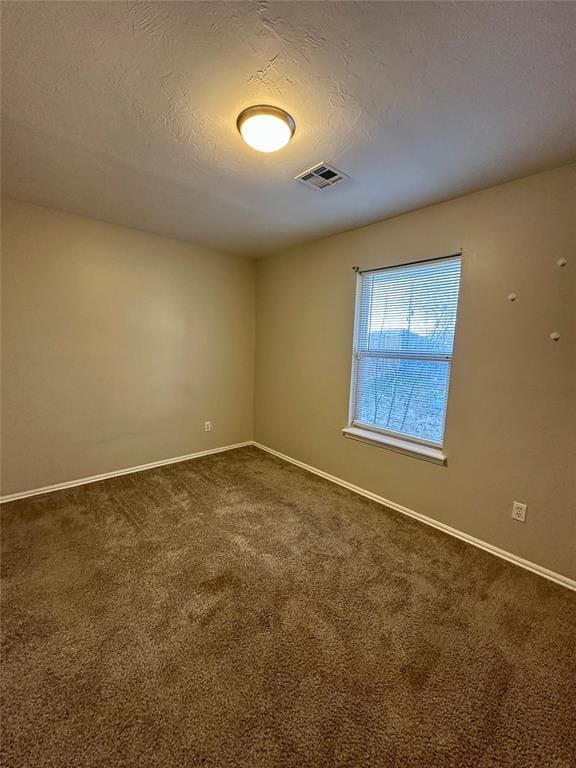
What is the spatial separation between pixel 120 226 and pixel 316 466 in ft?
10.3

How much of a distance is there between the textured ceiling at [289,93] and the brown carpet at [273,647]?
97.5 inches

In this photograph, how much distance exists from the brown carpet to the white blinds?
0.92 meters

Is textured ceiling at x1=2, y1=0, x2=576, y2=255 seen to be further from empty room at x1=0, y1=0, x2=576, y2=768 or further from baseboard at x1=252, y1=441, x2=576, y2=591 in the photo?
baseboard at x1=252, y1=441, x2=576, y2=591

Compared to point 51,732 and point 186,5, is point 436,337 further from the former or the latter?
point 51,732

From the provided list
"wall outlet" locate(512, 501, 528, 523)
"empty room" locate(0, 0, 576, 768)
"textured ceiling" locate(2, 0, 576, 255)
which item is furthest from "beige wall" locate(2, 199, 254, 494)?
"wall outlet" locate(512, 501, 528, 523)

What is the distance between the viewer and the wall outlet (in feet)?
6.74

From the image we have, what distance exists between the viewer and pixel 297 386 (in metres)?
3.64

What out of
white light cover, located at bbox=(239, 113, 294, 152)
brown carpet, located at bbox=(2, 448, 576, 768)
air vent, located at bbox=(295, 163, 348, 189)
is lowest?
brown carpet, located at bbox=(2, 448, 576, 768)

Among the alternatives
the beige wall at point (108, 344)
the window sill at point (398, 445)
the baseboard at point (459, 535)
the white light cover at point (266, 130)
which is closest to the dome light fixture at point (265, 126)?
the white light cover at point (266, 130)

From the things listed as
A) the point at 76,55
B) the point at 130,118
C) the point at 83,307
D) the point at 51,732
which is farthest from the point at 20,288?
the point at 51,732

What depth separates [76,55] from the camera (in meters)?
1.23

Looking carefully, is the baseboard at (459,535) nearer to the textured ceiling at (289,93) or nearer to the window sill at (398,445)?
the window sill at (398,445)

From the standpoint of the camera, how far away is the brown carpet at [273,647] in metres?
1.09

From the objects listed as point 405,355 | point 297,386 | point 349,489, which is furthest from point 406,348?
point 349,489
